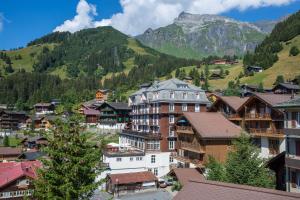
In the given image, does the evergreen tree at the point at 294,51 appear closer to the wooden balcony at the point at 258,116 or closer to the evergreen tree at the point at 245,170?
the wooden balcony at the point at 258,116

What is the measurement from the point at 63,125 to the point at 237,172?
65.4 ft

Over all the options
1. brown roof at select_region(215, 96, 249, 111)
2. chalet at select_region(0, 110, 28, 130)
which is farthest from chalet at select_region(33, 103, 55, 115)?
brown roof at select_region(215, 96, 249, 111)

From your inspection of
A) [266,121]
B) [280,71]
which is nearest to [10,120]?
[280,71]

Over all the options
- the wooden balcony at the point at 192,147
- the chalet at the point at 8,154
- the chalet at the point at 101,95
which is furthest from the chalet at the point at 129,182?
the chalet at the point at 101,95

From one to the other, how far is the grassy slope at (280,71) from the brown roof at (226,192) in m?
112

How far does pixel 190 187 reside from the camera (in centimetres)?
2056

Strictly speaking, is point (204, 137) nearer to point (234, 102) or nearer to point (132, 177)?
point (234, 102)

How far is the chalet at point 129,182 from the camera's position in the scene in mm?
52938

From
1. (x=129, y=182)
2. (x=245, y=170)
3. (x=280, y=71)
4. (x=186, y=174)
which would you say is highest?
(x=280, y=71)

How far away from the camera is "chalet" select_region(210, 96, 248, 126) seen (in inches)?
2231

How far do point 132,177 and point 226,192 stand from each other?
37.8 m

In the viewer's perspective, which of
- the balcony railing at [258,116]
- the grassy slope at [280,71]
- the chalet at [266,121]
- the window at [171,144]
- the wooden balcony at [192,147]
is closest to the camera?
the chalet at [266,121]

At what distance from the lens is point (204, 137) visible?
51969 mm

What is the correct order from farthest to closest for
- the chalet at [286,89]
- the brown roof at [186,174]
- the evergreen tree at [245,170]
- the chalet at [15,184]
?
the chalet at [286,89] < the brown roof at [186,174] < the chalet at [15,184] < the evergreen tree at [245,170]
